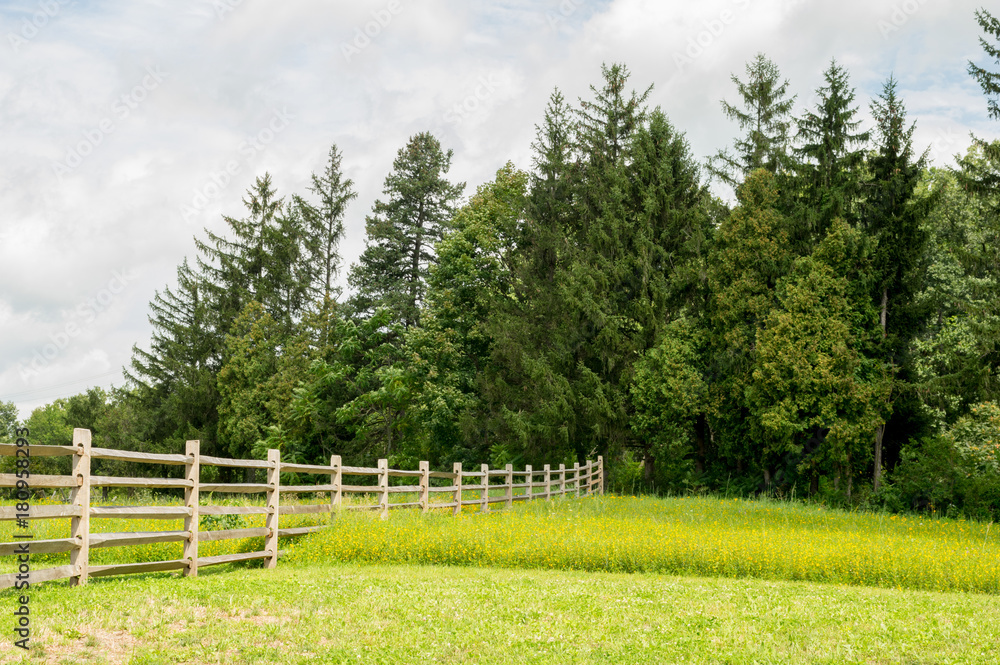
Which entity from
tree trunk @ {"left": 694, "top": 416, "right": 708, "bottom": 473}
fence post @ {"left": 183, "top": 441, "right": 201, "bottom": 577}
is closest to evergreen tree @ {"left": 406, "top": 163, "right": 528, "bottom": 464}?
tree trunk @ {"left": 694, "top": 416, "right": 708, "bottom": 473}

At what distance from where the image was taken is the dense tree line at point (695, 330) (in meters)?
26.3

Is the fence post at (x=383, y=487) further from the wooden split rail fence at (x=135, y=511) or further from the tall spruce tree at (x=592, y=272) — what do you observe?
the tall spruce tree at (x=592, y=272)

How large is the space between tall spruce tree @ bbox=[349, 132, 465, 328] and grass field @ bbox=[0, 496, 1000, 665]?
31.3 m

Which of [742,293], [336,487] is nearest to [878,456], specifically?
[742,293]

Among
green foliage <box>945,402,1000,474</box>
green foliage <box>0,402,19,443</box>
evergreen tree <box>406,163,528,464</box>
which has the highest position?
evergreen tree <box>406,163,528,464</box>

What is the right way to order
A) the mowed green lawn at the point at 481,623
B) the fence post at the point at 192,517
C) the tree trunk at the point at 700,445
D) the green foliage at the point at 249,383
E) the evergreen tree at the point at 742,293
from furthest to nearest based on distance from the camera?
the green foliage at the point at 249,383
the tree trunk at the point at 700,445
the evergreen tree at the point at 742,293
the fence post at the point at 192,517
the mowed green lawn at the point at 481,623

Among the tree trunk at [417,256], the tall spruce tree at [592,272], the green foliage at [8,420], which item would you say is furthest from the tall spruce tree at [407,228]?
the green foliage at [8,420]

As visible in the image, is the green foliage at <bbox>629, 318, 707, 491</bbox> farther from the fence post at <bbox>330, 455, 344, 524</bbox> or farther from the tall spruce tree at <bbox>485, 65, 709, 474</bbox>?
the fence post at <bbox>330, 455, 344, 524</bbox>

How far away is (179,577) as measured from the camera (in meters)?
9.69

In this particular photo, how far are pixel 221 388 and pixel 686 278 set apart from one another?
2482cm

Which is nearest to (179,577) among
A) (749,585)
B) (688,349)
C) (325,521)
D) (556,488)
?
(325,521)

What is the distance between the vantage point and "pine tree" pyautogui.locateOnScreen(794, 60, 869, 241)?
29.2m

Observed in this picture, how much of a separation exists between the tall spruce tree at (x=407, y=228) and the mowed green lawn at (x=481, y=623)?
3614 cm

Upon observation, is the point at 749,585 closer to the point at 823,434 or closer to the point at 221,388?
the point at 823,434
